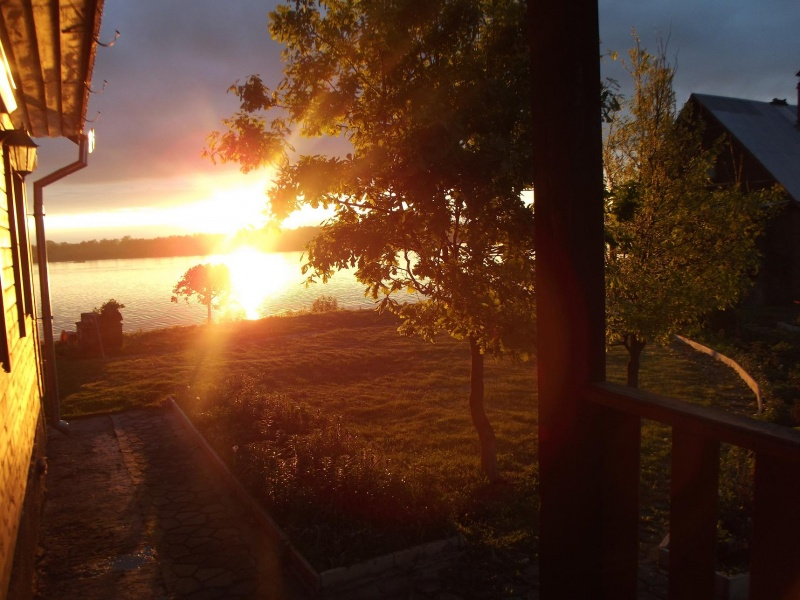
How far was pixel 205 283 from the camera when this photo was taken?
909 inches

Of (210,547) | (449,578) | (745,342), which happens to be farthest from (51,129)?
(745,342)

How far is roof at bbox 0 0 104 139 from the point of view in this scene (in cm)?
380

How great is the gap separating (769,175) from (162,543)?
24846 millimetres

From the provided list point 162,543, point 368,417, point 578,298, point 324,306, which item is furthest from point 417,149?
point 324,306

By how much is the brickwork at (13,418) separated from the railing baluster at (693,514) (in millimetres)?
3490

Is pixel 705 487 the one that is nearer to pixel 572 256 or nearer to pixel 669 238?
pixel 572 256

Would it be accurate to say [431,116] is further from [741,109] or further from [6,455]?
[741,109]

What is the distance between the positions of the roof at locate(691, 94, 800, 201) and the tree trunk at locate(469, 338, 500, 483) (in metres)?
20.5

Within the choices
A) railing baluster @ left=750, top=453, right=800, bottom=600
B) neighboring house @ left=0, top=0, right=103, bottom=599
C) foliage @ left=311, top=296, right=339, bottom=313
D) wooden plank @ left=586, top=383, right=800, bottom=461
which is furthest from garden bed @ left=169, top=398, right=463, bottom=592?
foliage @ left=311, top=296, right=339, bottom=313

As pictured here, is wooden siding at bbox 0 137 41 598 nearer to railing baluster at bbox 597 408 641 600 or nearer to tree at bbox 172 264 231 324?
railing baluster at bbox 597 408 641 600

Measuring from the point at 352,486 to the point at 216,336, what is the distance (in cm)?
1452

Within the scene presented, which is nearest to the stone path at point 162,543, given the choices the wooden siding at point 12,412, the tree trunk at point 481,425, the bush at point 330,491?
the bush at point 330,491

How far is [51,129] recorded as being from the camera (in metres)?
7.77

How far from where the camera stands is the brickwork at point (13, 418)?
3.85 meters
